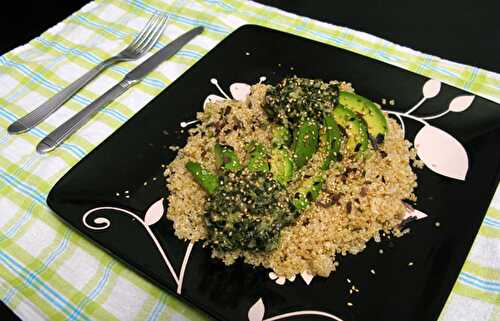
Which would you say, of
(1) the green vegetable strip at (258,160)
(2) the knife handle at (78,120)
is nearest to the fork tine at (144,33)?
(2) the knife handle at (78,120)

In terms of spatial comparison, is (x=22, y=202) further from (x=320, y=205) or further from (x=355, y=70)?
(x=355, y=70)

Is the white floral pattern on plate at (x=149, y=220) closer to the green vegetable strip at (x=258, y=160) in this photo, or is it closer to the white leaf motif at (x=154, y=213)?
the white leaf motif at (x=154, y=213)

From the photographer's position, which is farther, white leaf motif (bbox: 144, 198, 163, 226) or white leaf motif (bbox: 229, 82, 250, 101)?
white leaf motif (bbox: 229, 82, 250, 101)

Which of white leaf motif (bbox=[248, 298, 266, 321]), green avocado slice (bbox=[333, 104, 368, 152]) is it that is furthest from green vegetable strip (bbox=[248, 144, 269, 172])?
white leaf motif (bbox=[248, 298, 266, 321])

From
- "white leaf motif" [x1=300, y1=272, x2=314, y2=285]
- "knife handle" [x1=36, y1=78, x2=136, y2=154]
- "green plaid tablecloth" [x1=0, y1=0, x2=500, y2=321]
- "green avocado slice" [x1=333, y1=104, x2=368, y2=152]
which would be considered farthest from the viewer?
"knife handle" [x1=36, y1=78, x2=136, y2=154]

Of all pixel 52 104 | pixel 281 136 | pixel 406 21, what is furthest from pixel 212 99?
pixel 406 21

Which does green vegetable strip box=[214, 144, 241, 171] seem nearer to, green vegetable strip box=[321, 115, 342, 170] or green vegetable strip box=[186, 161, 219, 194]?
green vegetable strip box=[186, 161, 219, 194]
